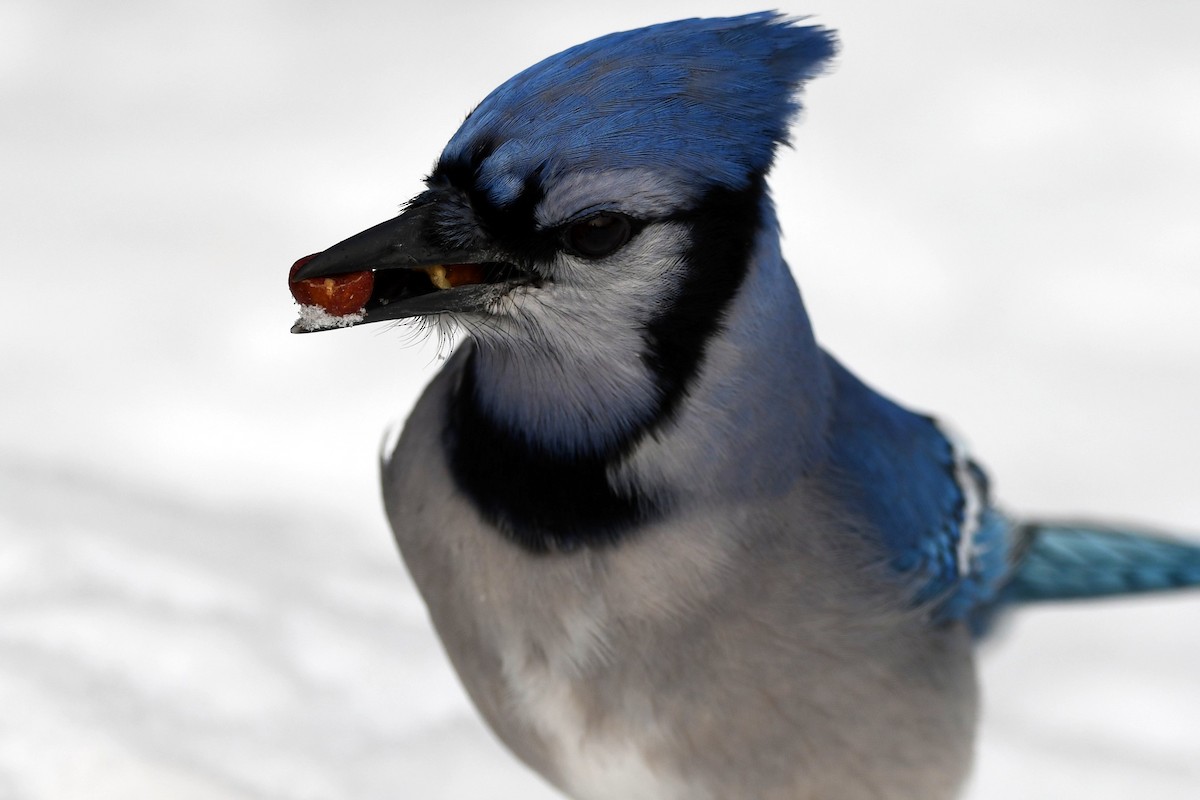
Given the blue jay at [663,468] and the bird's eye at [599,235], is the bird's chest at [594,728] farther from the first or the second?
the bird's eye at [599,235]

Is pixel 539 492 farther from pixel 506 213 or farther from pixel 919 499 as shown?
pixel 919 499

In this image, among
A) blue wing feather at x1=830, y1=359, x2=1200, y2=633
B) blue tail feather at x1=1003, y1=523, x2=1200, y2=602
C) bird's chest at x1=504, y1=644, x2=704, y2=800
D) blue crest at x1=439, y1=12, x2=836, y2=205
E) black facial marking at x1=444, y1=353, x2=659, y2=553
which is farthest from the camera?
blue tail feather at x1=1003, y1=523, x2=1200, y2=602

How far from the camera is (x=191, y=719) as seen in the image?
92.0 inches

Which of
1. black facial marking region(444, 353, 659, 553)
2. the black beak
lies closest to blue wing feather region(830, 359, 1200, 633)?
black facial marking region(444, 353, 659, 553)

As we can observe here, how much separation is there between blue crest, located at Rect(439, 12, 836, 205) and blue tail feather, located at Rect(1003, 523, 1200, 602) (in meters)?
1.03

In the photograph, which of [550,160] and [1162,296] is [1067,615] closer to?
→ [1162,296]

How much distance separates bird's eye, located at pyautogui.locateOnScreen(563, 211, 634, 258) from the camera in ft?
4.61

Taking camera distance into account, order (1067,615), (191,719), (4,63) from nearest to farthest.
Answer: (191,719), (1067,615), (4,63)

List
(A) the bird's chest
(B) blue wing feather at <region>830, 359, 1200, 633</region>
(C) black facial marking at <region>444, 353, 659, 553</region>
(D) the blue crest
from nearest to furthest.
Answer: (D) the blue crest
(C) black facial marking at <region>444, 353, 659, 553</region>
(A) the bird's chest
(B) blue wing feather at <region>830, 359, 1200, 633</region>

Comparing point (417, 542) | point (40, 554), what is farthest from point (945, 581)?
point (40, 554)

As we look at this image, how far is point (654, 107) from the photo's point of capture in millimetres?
1398

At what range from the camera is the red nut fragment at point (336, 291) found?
4.80 ft

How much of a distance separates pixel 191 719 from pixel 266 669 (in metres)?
0.15

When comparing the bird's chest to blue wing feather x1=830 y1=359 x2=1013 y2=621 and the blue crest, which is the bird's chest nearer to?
blue wing feather x1=830 y1=359 x2=1013 y2=621
